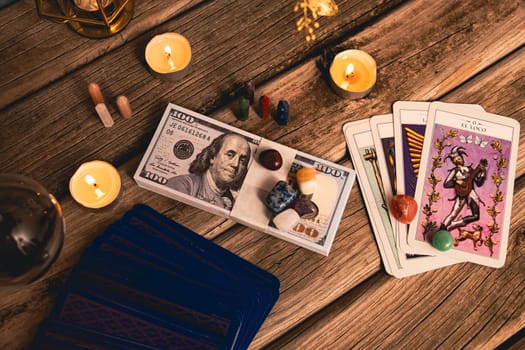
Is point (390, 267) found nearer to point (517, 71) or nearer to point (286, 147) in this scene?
point (286, 147)

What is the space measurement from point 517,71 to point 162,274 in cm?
106

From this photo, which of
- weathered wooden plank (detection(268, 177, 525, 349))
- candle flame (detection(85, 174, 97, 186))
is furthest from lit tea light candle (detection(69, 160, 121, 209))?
weathered wooden plank (detection(268, 177, 525, 349))

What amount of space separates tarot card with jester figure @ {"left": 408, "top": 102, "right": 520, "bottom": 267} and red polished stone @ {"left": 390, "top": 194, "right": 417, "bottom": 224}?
0.03 metres

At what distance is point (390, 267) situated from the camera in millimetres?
1131

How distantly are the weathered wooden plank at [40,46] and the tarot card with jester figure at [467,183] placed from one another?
2.63 ft

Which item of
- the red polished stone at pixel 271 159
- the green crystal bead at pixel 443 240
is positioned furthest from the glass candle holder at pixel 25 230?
the green crystal bead at pixel 443 240

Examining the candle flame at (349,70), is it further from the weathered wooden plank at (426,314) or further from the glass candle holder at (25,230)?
the glass candle holder at (25,230)

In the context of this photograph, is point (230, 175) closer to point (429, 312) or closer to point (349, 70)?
point (349, 70)

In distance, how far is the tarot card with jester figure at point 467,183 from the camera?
1.14m

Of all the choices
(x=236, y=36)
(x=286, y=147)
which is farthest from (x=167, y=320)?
(x=236, y=36)

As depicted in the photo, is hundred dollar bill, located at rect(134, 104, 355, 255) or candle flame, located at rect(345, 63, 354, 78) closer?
hundred dollar bill, located at rect(134, 104, 355, 255)

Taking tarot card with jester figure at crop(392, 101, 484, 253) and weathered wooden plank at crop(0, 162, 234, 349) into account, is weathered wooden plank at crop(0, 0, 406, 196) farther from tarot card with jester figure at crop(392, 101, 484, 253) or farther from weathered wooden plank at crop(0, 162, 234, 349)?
tarot card with jester figure at crop(392, 101, 484, 253)

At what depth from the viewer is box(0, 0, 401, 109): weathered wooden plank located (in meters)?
1.23

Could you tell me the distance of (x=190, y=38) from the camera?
127 centimetres
